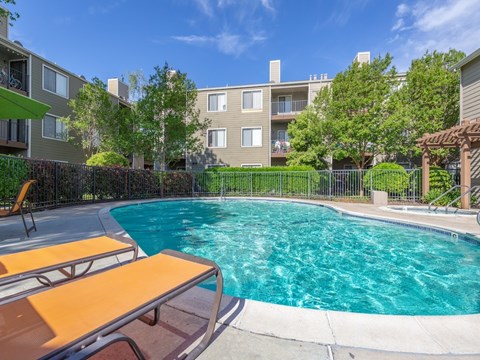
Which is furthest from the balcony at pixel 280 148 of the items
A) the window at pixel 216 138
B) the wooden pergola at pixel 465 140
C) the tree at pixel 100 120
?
the tree at pixel 100 120

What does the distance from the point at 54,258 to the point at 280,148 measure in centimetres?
1929

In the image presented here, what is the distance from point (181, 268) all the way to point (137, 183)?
1337cm

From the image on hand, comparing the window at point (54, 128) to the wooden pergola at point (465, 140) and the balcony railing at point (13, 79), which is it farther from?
the wooden pergola at point (465, 140)

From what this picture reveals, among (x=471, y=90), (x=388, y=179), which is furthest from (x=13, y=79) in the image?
(x=471, y=90)

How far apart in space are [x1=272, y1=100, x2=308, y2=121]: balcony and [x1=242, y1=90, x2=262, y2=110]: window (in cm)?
128

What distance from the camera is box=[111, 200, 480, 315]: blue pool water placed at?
11.5 ft

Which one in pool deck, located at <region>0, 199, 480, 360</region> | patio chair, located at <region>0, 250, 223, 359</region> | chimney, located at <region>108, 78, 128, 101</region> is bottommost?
pool deck, located at <region>0, 199, 480, 360</region>

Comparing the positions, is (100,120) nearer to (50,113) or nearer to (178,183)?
(50,113)

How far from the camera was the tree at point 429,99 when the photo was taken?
16.1 metres

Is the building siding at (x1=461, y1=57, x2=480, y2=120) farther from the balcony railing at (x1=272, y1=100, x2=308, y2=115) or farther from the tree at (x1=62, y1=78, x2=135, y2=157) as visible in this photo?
the tree at (x1=62, y1=78, x2=135, y2=157)

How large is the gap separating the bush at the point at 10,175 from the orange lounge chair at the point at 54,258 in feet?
22.3

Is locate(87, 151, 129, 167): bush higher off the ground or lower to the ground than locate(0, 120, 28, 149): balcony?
lower

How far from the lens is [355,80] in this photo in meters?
16.2

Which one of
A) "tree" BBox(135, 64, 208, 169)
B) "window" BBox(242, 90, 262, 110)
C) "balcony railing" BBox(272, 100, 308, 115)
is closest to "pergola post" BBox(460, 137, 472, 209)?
"balcony railing" BBox(272, 100, 308, 115)
